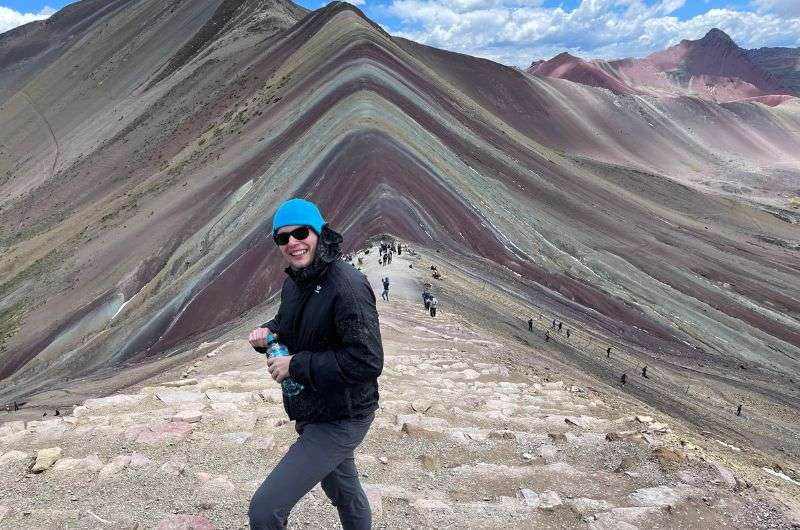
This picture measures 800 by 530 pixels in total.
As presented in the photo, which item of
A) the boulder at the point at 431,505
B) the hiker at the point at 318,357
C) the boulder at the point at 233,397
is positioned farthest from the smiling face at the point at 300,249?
the boulder at the point at 233,397

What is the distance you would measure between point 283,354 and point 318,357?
0.35 m

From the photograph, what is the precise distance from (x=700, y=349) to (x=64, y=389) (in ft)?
82.7

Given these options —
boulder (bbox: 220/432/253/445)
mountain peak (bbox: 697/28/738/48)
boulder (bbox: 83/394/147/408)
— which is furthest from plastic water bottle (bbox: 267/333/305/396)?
mountain peak (bbox: 697/28/738/48)

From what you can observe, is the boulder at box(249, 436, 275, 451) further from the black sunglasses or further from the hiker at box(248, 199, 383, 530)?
the black sunglasses

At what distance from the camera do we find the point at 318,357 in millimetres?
3252

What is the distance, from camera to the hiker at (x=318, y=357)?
325 centimetres

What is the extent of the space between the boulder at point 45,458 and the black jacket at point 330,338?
3910 millimetres

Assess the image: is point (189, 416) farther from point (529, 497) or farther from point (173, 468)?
point (529, 497)

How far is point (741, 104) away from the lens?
428ft

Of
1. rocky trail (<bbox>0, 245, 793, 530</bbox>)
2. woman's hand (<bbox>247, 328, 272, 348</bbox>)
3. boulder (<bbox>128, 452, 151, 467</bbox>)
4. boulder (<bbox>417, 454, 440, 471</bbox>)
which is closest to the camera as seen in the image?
woman's hand (<bbox>247, 328, 272, 348</bbox>)

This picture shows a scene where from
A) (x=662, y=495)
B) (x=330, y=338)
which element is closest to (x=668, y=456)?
(x=662, y=495)

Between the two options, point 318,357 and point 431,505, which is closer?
point 318,357

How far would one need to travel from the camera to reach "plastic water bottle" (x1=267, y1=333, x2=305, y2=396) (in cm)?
343

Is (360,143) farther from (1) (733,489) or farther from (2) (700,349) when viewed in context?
(1) (733,489)
